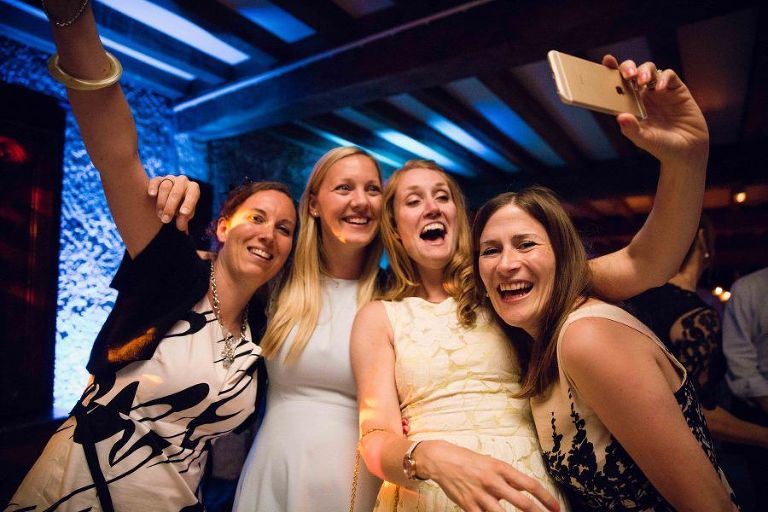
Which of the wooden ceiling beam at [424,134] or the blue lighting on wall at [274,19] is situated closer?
the blue lighting on wall at [274,19]

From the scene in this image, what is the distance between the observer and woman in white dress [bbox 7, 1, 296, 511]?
114 centimetres

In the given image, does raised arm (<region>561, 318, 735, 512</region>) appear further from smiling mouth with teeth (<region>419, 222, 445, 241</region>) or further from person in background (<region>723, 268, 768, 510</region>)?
person in background (<region>723, 268, 768, 510</region>)

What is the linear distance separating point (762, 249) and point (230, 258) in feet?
22.5

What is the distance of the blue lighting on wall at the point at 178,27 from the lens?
2.87m

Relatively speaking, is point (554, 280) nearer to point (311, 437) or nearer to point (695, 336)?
point (311, 437)

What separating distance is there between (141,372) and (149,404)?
0.32 ft

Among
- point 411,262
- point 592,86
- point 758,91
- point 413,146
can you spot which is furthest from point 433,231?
point 413,146

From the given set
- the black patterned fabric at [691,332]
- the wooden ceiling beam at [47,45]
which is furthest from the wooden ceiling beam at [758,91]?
the wooden ceiling beam at [47,45]

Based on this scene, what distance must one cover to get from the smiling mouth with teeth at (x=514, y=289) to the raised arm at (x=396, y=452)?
427 millimetres

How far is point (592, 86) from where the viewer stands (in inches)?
35.5

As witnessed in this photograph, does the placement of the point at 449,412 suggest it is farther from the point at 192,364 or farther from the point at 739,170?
the point at 739,170

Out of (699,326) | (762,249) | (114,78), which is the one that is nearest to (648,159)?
(762,249)

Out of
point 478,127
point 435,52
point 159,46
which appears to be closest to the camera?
point 435,52

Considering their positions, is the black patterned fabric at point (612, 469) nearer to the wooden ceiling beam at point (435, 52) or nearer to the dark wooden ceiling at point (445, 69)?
the dark wooden ceiling at point (445, 69)
